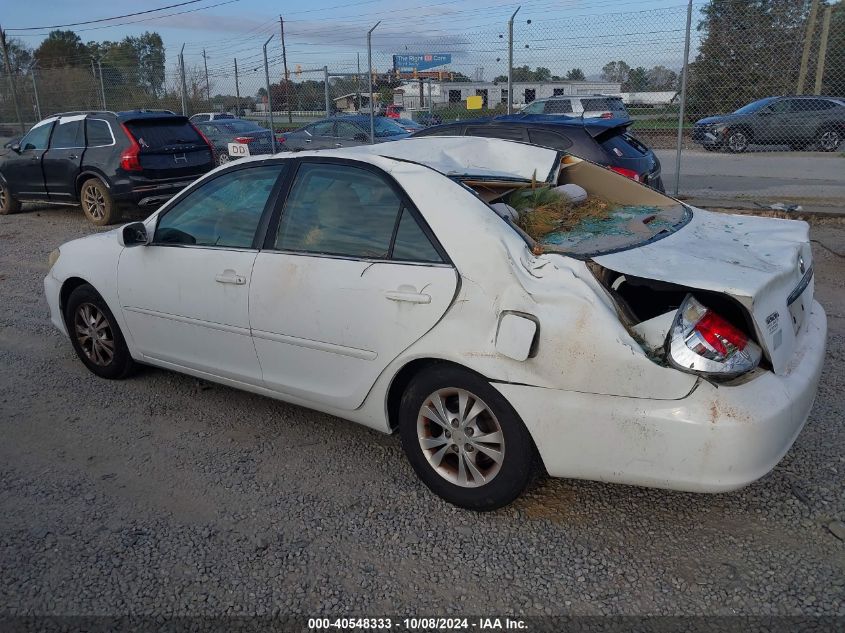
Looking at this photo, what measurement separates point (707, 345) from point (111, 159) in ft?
34.1

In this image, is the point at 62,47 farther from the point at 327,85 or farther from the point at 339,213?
the point at 339,213

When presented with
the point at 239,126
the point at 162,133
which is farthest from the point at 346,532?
the point at 239,126

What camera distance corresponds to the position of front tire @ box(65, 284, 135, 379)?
4.74m

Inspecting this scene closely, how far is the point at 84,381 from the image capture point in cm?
498

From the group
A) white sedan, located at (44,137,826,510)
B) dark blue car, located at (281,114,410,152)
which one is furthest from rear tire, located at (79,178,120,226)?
white sedan, located at (44,137,826,510)

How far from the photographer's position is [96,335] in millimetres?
4840

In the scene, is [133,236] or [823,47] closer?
[133,236]

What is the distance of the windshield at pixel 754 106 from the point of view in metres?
13.0

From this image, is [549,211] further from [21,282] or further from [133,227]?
[21,282]

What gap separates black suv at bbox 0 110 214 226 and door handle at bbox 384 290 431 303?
29.1 feet

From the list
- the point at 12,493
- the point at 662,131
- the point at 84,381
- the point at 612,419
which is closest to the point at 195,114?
the point at 662,131

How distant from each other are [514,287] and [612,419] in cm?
65

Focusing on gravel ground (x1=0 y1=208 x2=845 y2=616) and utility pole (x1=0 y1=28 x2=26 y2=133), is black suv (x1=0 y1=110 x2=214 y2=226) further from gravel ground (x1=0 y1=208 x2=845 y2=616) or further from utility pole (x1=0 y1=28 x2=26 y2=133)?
utility pole (x1=0 y1=28 x2=26 y2=133)

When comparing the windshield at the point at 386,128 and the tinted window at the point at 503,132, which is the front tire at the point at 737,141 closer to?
the windshield at the point at 386,128
